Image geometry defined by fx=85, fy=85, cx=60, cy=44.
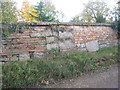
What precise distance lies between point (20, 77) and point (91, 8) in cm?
1821

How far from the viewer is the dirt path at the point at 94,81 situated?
225 centimetres

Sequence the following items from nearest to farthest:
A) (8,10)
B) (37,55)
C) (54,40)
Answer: (37,55)
(54,40)
(8,10)

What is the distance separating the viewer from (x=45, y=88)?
223cm

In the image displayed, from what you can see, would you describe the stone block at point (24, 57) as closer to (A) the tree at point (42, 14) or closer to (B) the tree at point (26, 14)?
(A) the tree at point (42, 14)

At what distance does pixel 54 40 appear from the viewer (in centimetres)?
374

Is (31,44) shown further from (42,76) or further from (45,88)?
(45,88)

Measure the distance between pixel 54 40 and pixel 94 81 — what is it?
219 cm

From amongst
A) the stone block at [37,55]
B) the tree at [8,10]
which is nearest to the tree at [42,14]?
the tree at [8,10]

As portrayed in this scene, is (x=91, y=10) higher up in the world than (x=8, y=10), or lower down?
higher up

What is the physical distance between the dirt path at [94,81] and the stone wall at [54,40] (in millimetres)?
1452

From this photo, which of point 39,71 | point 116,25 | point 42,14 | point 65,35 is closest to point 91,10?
point 42,14

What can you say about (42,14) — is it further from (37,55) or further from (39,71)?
(39,71)

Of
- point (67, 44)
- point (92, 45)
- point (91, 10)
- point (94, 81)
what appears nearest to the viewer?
point (94, 81)

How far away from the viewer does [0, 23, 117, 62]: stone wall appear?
10.8 feet
